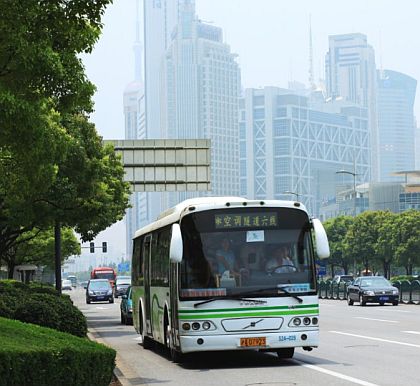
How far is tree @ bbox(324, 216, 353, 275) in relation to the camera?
120688 mm

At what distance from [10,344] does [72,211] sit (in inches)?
1017

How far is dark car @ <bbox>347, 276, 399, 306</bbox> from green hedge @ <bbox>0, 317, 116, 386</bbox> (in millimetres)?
38668

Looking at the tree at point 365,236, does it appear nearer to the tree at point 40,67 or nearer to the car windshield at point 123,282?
the car windshield at point 123,282

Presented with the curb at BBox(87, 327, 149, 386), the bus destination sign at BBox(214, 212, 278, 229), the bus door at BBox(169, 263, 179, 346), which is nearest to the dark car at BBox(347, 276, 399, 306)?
the curb at BBox(87, 327, 149, 386)

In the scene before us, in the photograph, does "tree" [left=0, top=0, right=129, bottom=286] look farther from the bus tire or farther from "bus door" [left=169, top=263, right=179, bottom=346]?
the bus tire

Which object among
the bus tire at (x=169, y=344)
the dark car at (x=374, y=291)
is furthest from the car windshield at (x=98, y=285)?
the bus tire at (x=169, y=344)

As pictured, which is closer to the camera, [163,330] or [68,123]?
[163,330]

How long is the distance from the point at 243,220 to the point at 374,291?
112 feet

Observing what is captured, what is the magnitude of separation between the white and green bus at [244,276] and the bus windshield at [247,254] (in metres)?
0.02

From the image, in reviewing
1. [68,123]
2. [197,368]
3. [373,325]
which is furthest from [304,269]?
[68,123]

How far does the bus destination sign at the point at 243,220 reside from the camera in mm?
17922

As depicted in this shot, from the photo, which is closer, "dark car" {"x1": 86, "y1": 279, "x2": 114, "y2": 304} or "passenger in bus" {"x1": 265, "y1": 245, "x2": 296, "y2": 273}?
"passenger in bus" {"x1": 265, "y1": 245, "x2": 296, "y2": 273}

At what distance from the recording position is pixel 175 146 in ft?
170

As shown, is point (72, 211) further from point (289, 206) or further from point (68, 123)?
point (289, 206)
